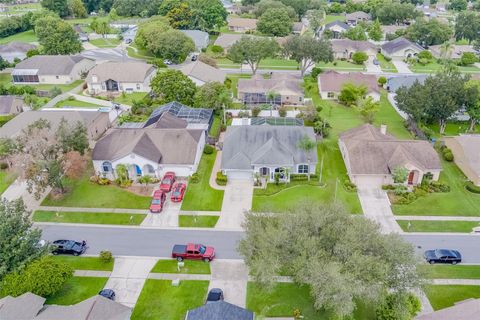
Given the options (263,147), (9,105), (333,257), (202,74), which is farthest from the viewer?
(202,74)

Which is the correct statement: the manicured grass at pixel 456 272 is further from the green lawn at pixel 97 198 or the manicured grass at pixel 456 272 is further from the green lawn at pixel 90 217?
the green lawn at pixel 97 198

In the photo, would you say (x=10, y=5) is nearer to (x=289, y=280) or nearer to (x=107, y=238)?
(x=107, y=238)

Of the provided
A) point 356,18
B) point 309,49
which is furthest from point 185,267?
point 356,18

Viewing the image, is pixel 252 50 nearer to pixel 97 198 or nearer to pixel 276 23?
pixel 276 23

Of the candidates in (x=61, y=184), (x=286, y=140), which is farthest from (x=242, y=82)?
(x=61, y=184)

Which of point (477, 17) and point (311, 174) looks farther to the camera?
point (477, 17)

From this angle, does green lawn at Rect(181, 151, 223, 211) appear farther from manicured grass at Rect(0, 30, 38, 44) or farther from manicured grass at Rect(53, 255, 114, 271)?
manicured grass at Rect(0, 30, 38, 44)

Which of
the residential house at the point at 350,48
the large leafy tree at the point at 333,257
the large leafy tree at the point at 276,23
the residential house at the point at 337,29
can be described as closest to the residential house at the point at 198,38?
the large leafy tree at the point at 276,23
